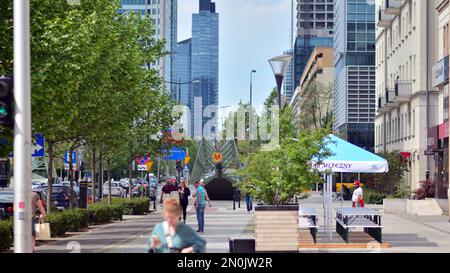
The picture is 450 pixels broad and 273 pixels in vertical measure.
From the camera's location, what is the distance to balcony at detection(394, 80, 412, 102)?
64688 mm

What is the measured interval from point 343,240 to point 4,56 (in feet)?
32.7

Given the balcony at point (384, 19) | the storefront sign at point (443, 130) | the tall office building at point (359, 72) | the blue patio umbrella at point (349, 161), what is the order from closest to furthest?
the blue patio umbrella at point (349, 161)
the storefront sign at point (443, 130)
the balcony at point (384, 19)
the tall office building at point (359, 72)

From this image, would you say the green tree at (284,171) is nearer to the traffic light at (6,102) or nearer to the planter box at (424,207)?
the traffic light at (6,102)

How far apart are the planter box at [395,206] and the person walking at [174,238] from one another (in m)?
40.6

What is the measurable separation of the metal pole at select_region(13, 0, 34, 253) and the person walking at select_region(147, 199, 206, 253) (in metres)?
4.71

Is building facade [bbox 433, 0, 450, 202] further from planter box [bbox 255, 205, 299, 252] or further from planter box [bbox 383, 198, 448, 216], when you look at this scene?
planter box [bbox 255, 205, 299, 252]

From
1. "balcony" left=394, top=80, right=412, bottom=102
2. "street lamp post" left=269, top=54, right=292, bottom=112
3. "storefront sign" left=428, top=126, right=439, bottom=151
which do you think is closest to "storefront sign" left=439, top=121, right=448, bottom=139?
"storefront sign" left=428, top=126, right=439, bottom=151

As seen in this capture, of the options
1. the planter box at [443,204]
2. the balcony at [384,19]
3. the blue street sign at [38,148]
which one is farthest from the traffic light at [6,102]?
the balcony at [384,19]

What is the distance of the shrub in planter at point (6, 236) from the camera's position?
23.4 m

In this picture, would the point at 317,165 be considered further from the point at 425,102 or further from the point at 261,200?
the point at 425,102

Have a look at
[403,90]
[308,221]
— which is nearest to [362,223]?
[308,221]

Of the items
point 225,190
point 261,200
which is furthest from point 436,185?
point 261,200
